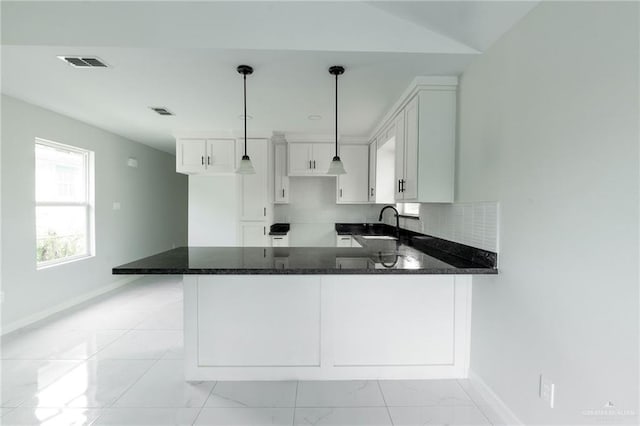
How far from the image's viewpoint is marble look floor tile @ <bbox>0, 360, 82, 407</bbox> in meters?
1.98

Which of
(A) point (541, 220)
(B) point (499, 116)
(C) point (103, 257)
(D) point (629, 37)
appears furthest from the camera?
(C) point (103, 257)

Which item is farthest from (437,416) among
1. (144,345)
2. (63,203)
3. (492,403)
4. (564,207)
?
(63,203)

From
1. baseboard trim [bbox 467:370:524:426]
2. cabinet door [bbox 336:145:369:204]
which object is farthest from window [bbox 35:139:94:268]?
baseboard trim [bbox 467:370:524:426]

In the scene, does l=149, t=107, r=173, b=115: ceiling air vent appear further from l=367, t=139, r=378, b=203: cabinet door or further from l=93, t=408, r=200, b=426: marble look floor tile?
l=93, t=408, r=200, b=426: marble look floor tile

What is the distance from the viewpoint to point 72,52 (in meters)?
1.98

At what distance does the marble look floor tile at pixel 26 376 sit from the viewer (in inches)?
78.1

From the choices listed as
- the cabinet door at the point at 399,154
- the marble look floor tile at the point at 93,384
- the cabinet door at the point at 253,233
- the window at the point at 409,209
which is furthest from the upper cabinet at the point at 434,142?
the marble look floor tile at the point at 93,384

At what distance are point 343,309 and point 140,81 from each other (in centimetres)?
251

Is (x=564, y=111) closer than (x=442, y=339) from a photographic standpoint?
Yes

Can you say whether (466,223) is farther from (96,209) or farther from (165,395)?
(96,209)

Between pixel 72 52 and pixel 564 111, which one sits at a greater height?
pixel 72 52

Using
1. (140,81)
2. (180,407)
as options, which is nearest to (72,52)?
(140,81)

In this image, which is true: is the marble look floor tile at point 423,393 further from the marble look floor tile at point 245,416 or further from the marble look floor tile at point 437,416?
the marble look floor tile at point 245,416

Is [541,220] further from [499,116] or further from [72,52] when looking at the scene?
[72,52]
